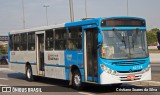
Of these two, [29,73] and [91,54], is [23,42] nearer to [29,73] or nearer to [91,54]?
[29,73]

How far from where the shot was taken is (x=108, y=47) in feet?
46.0

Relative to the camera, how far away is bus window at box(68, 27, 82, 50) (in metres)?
15.6

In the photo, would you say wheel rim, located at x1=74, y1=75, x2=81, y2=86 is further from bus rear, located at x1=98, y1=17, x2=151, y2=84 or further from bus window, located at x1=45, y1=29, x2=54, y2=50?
bus window, located at x1=45, y1=29, x2=54, y2=50

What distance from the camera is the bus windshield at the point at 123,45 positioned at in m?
14.0

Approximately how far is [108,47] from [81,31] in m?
1.90

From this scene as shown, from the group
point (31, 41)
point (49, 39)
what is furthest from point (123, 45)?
point (31, 41)

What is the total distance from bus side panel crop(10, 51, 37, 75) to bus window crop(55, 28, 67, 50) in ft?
10.4

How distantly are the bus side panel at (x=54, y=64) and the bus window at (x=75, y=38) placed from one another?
1.03 metres

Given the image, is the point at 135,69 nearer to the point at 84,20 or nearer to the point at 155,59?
the point at 84,20

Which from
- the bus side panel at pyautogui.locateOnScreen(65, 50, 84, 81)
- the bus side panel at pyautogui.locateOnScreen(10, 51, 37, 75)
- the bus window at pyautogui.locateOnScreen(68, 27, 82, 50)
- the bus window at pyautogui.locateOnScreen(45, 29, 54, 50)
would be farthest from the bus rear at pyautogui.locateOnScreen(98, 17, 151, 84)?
the bus side panel at pyautogui.locateOnScreen(10, 51, 37, 75)

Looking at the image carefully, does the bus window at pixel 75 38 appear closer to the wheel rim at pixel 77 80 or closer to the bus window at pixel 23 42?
the wheel rim at pixel 77 80

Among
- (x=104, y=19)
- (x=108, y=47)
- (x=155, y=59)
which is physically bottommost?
(x=155, y=59)

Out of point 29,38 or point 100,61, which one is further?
point 29,38

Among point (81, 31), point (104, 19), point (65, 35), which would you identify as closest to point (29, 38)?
point (65, 35)
